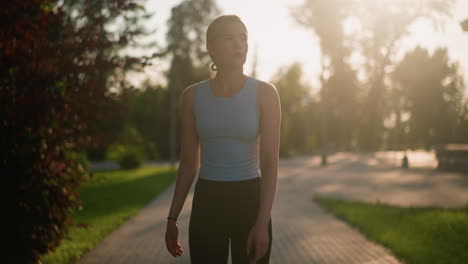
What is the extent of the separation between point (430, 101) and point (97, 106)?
6755 centimetres

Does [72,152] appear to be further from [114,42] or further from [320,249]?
[320,249]

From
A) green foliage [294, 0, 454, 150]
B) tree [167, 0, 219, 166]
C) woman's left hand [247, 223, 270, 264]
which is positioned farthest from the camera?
tree [167, 0, 219, 166]

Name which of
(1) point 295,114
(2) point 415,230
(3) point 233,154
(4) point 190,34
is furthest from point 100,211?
(1) point 295,114

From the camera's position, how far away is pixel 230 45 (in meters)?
2.49

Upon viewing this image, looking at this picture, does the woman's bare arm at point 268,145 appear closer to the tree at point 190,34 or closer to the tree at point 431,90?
the tree at point 190,34

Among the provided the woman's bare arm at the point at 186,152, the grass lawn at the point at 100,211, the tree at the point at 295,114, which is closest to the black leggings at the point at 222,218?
the woman's bare arm at the point at 186,152

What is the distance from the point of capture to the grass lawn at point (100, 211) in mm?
6735

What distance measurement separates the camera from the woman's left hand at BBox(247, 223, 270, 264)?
243 cm

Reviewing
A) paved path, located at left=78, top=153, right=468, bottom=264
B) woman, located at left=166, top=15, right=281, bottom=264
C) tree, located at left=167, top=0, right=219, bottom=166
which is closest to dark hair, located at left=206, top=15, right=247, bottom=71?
woman, located at left=166, top=15, right=281, bottom=264

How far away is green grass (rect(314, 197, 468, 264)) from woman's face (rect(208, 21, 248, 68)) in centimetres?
492

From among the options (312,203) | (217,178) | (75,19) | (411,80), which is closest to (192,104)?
(217,178)

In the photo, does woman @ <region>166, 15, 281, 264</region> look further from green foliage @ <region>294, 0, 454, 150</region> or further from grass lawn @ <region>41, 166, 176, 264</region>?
green foliage @ <region>294, 0, 454, 150</region>

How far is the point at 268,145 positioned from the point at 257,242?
46 cm

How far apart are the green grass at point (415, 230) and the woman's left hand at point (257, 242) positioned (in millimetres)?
4629
